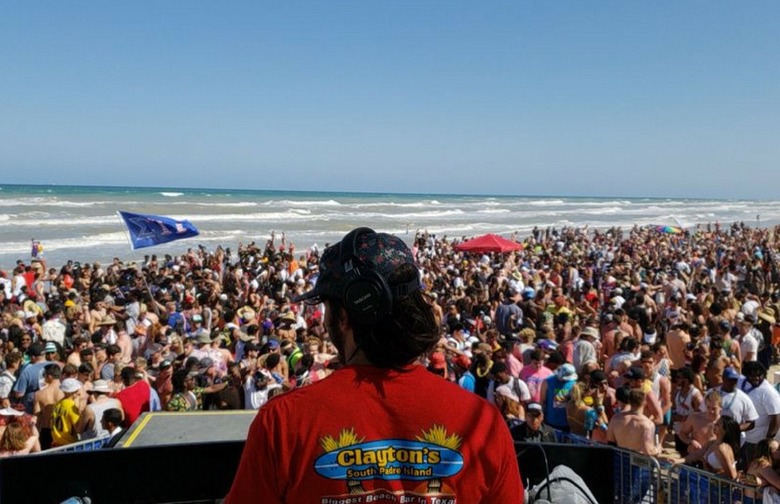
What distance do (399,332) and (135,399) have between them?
5665 millimetres

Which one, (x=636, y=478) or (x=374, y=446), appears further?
(x=636, y=478)

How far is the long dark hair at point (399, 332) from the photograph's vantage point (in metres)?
1.43

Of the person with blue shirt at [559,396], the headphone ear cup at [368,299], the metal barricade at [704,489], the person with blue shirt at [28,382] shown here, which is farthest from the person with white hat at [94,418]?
the headphone ear cup at [368,299]

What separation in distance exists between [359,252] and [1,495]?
246 centimetres

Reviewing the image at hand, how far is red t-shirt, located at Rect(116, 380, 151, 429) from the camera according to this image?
6223 mm

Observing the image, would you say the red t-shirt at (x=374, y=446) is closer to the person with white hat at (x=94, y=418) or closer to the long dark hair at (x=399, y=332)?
the long dark hair at (x=399, y=332)

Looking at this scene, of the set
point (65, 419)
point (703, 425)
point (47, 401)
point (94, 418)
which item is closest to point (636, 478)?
point (703, 425)

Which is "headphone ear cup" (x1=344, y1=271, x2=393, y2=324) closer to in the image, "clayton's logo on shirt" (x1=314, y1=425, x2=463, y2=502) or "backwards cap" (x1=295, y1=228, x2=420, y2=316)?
"backwards cap" (x1=295, y1=228, x2=420, y2=316)

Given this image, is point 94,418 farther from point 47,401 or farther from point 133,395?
point 47,401

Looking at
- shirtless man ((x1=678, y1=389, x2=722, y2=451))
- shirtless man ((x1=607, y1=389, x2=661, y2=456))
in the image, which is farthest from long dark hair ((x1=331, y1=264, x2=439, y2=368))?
shirtless man ((x1=678, y1=389, x2=722, y2=451))

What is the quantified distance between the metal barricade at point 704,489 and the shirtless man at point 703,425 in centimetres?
166

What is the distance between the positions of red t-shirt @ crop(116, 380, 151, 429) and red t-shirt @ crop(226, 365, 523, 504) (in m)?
5.47

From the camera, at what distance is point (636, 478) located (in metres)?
3.67

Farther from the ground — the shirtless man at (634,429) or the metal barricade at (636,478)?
the metal barricade at (636,478)
